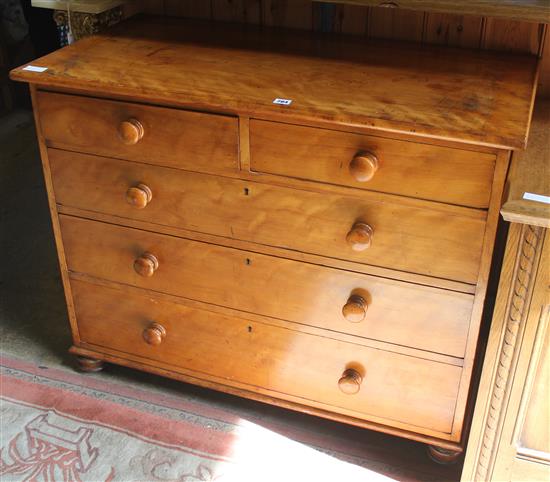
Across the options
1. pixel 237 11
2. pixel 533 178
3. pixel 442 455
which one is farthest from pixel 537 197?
pixel 237 11

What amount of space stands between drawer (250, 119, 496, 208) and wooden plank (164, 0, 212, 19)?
596 mm

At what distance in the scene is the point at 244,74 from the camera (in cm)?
158

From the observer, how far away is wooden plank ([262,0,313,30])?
1847 millimetres

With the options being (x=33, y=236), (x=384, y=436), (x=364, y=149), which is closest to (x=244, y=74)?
(x=364, y=149)

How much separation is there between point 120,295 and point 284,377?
18.7 inches

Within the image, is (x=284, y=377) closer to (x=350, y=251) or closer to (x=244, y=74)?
(x=350, y=251)

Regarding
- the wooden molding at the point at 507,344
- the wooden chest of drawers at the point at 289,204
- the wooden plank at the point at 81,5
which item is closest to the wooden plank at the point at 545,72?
the wooden chest of drawers at the point at 289,204

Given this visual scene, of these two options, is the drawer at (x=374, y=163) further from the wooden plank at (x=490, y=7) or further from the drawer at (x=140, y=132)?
the wooden plank at (x=490, y=7)

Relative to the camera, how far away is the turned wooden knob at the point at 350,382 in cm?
170

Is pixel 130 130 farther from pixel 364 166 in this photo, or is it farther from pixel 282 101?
pixel 364 166

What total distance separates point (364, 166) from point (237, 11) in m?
0.72

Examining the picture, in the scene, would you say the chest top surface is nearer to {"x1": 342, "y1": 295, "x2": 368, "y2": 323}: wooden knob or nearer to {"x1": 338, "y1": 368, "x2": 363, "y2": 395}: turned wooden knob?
{"x1": 342, "y1": 295, "x2": 368, "y2": 323}: wooden knob

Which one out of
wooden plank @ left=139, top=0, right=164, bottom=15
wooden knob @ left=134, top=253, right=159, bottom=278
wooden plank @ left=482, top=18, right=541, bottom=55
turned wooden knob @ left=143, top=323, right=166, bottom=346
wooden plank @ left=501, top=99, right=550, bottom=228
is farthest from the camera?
wooden plank @ left=139, top=0, right=164, bottom=15

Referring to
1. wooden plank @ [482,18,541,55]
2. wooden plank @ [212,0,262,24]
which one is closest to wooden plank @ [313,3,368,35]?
wooden plank @ [212,0,262,24]
